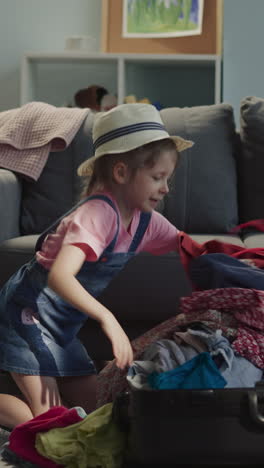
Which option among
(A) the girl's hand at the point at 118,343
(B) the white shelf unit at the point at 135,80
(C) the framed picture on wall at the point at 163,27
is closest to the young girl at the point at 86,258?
(A) the girl's hand at the point at 118,343

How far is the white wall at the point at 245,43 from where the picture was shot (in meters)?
4.07

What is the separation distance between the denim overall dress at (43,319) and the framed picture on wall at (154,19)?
9.77ft

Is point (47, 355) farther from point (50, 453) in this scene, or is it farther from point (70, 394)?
point (50, 453)

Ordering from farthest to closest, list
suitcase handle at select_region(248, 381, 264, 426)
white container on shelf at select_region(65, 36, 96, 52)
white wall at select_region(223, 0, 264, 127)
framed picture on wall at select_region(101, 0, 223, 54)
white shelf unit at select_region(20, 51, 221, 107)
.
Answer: white shelf unit at select_region(20, 51, 221, 107)
white container on shelf at select_region(65, 36, 96, 52)
framed picture on wall at select_region(101, 0, 223, 54)
white wall at select_region(223, 0, 264, 127)
suitcase handle at select_region(248, 381, 264, 426)

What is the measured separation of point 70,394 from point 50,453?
297 millimetres

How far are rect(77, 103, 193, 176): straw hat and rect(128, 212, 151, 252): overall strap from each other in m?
0.16

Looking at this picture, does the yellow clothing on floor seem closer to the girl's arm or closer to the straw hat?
the girl's arm

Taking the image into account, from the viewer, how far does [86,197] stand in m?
1.68

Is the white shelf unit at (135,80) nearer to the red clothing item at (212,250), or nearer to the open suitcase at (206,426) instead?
the red clothing item at (212,250)

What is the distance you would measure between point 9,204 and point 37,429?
1.12 metres

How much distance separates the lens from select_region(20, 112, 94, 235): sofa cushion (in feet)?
8.75

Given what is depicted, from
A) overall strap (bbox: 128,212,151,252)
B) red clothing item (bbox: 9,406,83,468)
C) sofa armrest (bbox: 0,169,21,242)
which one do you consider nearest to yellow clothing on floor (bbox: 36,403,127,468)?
red clothing item (bbox: 9,406,83,468)

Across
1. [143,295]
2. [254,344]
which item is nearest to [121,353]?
[254,344]

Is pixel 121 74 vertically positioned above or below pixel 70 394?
above
